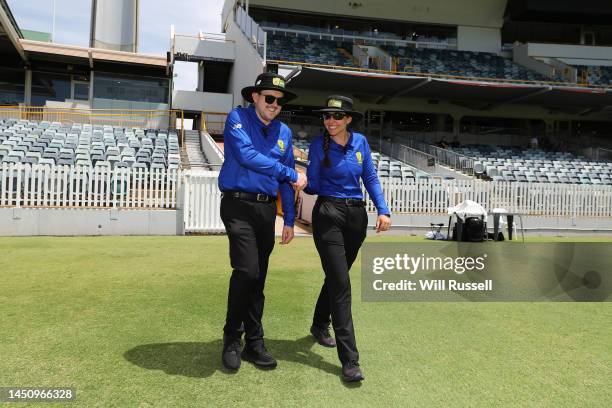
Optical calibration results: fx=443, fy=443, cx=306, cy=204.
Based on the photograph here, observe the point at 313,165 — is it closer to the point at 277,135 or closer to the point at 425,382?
the point at 277,135

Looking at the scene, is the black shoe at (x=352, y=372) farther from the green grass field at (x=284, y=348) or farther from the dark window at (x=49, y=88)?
the dark window at (x=49, y=88)

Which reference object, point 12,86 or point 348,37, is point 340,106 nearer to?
point 12,86

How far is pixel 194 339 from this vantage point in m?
3.50

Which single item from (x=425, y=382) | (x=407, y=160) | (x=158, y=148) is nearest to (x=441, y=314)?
(x=425, y=382)

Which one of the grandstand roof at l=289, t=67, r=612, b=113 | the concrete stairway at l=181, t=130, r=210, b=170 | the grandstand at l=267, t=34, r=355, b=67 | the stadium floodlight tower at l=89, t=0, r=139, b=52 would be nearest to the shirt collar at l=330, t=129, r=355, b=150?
the concrete stairway at l=181, t=130, r=210, b=170

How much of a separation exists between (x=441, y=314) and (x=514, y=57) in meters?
31.0

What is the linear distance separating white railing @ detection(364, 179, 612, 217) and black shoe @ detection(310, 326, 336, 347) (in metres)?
8.82

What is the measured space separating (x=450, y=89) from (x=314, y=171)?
2284 cm

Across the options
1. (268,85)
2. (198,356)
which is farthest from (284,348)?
(268,85)

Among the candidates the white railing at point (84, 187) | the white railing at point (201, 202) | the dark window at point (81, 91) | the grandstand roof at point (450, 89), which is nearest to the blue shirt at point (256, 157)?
the white railing at point (201, 202)

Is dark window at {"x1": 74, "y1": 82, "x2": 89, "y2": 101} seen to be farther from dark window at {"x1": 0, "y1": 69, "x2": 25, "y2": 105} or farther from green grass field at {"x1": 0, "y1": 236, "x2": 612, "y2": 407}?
green grass field at {"x1": 0, "y1": 236, "x2": 612, "y2": 407}

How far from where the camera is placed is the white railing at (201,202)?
10.3m

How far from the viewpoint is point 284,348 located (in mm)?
3398

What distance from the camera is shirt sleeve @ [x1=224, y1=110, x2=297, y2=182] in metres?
2.94
